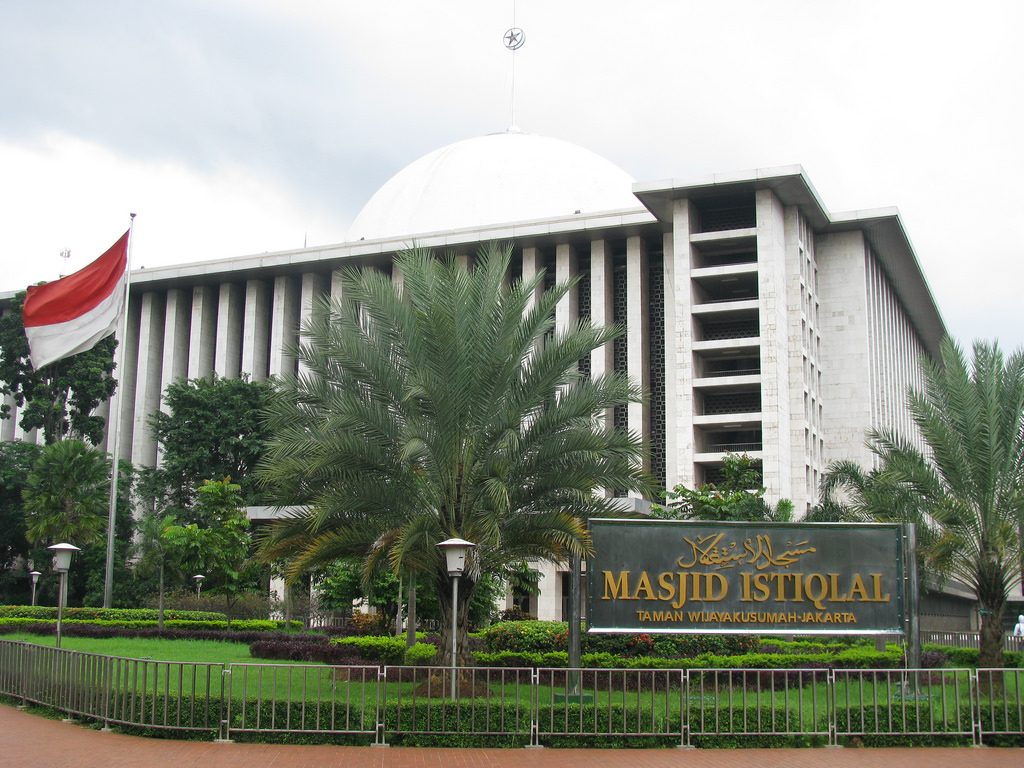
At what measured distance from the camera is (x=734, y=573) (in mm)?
17062

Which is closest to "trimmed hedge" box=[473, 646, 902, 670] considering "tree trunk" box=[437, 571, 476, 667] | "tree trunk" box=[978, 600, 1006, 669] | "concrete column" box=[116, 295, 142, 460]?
"tree trunk" box=[978, 600, 1006, 669]

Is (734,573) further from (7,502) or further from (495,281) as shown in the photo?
(7,502)

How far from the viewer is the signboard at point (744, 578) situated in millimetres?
16938

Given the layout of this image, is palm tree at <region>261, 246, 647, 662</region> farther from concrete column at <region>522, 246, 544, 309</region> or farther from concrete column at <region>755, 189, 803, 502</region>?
concrete column at <region>522, 246, 544, 309</region>

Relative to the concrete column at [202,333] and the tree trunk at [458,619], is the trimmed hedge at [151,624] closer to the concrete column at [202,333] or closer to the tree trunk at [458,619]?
the tree trunk at [458,619]

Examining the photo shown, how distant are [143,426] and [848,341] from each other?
35511 millimetres

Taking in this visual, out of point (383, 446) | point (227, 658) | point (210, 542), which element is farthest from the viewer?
point (210, 542)

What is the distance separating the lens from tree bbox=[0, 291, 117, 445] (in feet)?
163

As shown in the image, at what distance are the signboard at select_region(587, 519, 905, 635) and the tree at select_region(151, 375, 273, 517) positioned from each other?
3429cm

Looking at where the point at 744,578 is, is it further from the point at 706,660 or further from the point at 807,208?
the point at 807,208

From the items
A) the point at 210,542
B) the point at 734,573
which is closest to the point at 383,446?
the point at 734,573

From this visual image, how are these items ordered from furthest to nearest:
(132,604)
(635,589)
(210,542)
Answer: (132,604)
(210,542)
(635,589)

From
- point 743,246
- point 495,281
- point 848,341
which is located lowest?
point 495,281

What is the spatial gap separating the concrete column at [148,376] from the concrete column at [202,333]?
6.33ft
